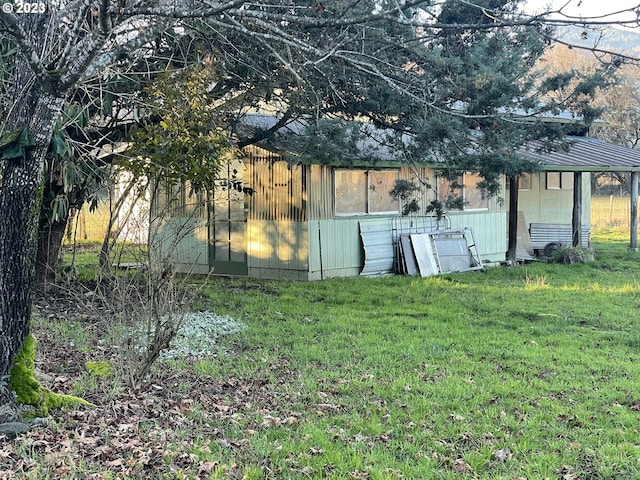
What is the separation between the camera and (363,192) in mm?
15008

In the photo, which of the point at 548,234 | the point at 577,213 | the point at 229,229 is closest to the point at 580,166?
the point at 577,213

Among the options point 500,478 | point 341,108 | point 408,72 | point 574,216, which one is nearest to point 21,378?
point 500,478

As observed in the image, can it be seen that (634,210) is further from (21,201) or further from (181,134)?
(21,201)

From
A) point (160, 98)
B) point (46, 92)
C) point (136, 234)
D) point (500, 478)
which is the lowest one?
point (500, 478)

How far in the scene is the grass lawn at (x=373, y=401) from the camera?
14.8 ft

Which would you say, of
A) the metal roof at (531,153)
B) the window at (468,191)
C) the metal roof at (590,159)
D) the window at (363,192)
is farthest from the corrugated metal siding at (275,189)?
the metal roof at (590,159)

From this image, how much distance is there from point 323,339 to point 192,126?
3604 millimetres

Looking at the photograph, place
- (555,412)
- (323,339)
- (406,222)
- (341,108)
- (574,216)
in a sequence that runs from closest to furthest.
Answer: (555,412) → (323,339) → (341,108) → (406,222) → (574,216)

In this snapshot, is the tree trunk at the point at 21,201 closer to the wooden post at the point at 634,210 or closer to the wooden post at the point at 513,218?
the wooden post at the point at 513,218

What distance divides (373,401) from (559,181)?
55.1ft

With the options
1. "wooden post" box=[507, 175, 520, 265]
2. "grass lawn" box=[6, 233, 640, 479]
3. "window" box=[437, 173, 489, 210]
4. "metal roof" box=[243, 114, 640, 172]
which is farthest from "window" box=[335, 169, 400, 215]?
"grass lawn" box=[6, 233, 640, 479]

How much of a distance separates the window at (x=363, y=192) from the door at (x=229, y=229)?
2084 millimetres

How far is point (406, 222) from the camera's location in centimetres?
1573

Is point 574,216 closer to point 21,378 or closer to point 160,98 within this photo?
point 160,98
